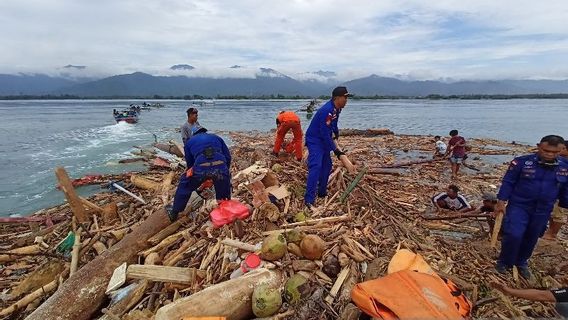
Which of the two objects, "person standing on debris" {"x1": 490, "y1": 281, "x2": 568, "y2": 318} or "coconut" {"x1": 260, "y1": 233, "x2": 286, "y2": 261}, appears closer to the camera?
"person standing on debris" {"x1": 490, "y1": 281, "x2": 568, "y2": 318}

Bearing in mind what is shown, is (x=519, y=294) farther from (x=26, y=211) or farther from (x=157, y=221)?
(x=26, y=211)

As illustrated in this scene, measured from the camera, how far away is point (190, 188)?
608 centimetres

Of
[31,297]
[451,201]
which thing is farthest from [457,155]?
[31,297]

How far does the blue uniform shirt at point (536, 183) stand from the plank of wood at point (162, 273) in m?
4.60

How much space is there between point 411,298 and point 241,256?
2.49 meters

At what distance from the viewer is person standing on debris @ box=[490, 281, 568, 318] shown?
4.21 metres

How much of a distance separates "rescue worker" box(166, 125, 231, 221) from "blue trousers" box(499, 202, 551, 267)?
14.5 ft

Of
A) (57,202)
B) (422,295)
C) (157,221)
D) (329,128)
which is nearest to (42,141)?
(57,202)

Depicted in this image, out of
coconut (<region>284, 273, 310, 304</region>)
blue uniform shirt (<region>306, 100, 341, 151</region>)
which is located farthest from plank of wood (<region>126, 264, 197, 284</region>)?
blue uniform shirt (<region>306, 100, 341, 151</region>)

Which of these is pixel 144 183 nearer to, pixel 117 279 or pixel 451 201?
pixel 117 279

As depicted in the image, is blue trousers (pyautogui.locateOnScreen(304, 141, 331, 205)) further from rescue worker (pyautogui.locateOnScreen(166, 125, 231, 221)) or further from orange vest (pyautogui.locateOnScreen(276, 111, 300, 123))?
orange vest (pyautogui.locateOnScreen(276, 111, 300, 123))

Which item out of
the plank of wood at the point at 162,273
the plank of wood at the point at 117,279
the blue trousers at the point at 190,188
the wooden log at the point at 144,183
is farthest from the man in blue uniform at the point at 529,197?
the wooden log at the point at 144,183

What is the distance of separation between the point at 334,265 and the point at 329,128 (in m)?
2.54

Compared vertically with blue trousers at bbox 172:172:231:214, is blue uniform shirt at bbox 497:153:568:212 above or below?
above
